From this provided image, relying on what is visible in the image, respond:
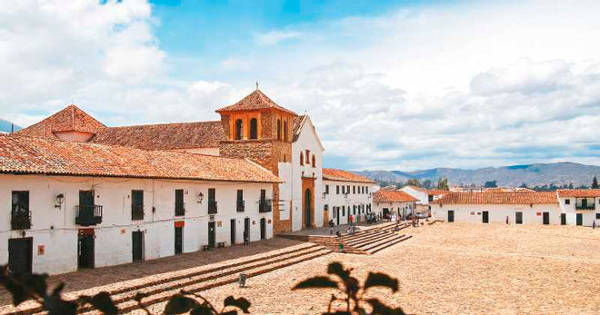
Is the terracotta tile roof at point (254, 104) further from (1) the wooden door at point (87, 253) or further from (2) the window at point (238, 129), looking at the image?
(1) the wooden door at point (87, 253)

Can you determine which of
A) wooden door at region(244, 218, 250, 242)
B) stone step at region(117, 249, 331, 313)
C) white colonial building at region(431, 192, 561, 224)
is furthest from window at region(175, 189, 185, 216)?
white colonial building at region(431, 192, 561, 224)

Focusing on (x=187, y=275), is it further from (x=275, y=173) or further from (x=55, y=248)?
(x=275, y=173)

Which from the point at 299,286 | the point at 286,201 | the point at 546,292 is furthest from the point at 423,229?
the point at 299,286

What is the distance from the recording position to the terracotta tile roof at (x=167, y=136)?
1471 inches

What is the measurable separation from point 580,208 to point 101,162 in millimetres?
47913

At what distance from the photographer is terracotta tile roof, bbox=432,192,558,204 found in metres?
54.1

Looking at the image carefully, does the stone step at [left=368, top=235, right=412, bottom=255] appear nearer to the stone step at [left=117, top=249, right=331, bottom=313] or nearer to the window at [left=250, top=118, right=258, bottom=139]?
the stone step at [left=117, top=249, right=331, bottom=313]

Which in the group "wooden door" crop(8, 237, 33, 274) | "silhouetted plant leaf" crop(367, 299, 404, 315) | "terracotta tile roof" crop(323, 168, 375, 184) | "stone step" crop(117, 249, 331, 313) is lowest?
"stone step" crop(117, 249, 331, 313)

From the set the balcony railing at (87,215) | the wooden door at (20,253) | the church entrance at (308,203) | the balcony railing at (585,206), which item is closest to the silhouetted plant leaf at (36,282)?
the wooden door at (20,253)

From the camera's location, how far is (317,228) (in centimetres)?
4038

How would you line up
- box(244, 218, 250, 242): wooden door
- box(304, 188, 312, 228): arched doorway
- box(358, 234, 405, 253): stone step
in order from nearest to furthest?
box(244, 218, 250, 242): wooden door → box(358, 234, 405, 253): stone step → box(304, 188, 312, 228): arched doorway

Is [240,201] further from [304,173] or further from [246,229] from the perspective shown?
[304,173]

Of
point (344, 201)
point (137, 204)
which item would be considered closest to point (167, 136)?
point (137, 204)

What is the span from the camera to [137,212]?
22.3 meters
